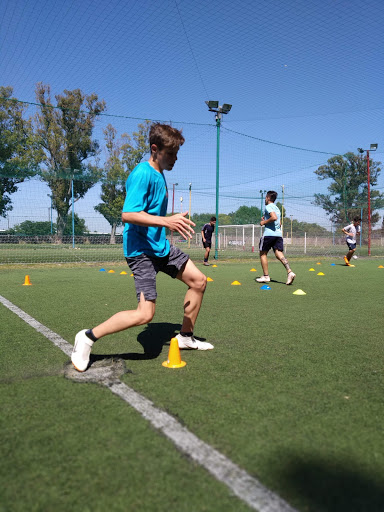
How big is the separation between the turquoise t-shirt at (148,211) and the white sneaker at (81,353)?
31.4 inches

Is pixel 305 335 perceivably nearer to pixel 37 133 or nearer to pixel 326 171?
pixel 326 171

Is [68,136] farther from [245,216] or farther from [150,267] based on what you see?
[150,267]

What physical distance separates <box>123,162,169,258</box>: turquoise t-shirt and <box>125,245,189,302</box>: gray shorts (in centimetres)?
6

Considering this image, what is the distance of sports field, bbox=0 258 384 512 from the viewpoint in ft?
5.50

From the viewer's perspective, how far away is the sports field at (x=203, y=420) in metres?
1.68

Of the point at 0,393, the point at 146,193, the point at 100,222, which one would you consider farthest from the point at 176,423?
the point at 100,222

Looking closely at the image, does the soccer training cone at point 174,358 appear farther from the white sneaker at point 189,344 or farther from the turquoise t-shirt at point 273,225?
the turquoise t-shirt at point 273,225

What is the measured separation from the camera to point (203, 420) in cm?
232

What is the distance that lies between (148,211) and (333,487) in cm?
246

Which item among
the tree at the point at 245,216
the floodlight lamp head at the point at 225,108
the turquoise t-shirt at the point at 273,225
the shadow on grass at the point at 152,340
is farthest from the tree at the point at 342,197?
the shadow on grass at the point at 152,340

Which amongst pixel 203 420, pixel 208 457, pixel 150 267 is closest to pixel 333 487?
pixel 208 457

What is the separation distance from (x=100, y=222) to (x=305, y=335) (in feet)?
47.0

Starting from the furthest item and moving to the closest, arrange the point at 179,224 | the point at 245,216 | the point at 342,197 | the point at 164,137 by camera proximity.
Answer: the point at 245,216 → the point at 342,197 → the point at 164,137 → the point at 179,224

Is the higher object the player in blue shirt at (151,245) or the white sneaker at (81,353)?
the player in blue shirt at (151,245)
